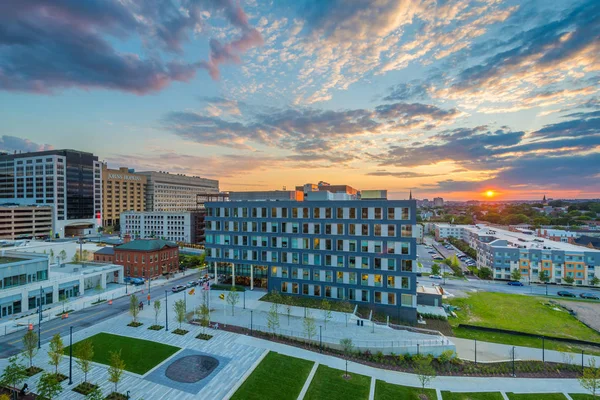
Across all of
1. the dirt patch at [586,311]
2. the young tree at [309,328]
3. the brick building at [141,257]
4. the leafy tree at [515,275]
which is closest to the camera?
the young tree at [309,328]

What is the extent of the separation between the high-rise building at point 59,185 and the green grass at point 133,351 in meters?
120

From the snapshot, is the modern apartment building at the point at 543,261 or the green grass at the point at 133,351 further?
the modern apartment building at the point at 543,261

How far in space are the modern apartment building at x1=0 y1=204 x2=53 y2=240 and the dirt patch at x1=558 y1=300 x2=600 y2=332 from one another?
17617 centimetres

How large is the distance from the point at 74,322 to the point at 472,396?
53.5 metres

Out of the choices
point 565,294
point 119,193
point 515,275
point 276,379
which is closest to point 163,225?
point 119,193

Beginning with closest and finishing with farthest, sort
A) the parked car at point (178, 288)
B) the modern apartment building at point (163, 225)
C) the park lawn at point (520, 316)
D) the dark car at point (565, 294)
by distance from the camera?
the park lawn at point (520, 316), the parked car at point (178, 288), the dark car at point (565, 294), the modern apartment building at point (163, 225)

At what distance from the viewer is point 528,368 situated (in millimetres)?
35781

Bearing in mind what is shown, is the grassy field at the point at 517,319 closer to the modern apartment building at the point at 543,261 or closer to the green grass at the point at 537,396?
the green grass at the point at 537,396

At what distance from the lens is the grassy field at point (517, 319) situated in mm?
45344

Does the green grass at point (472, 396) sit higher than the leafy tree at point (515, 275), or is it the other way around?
the green grass at point (472, 396)

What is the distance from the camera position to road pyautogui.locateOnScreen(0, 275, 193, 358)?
36.2 metres

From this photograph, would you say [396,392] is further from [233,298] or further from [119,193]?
[119,193]

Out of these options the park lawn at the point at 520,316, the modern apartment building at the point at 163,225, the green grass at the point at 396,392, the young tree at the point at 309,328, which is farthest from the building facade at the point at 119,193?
the green grass at the point at 396,392

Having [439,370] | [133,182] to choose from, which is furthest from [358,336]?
[133,182]
